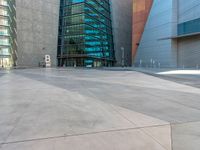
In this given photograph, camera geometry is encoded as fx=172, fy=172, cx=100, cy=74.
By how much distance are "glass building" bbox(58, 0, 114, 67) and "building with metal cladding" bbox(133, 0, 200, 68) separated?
68.7 feet

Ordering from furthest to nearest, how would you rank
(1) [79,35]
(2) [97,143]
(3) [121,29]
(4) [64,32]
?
(3) [121,29], (4) [64,32], (1) [79,35], (2) [97,143]

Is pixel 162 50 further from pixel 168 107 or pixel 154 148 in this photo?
pixel 154 148

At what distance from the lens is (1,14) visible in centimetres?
5719

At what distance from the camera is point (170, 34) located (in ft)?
132

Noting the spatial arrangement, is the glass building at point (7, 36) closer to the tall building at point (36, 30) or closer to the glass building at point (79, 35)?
the tall building at point (36, 30)

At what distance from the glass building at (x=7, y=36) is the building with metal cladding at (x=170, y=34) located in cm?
4007

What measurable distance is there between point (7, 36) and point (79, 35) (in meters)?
23.8

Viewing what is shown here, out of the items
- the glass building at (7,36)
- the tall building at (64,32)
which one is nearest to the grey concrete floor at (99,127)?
the tall building at (64,32)

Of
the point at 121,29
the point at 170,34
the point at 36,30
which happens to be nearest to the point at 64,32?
the point at 36,30

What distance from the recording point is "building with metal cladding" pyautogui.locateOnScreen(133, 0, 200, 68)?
121 ft

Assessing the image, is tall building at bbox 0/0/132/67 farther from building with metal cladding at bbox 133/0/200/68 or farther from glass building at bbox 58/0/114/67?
building with metal cladding at bbox 133/0/200/68

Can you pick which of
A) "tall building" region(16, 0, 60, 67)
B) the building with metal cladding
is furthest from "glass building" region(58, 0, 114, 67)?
the building with metal cladding

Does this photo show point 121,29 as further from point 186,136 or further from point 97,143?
point 97,143

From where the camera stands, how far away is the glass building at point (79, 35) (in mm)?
61500
